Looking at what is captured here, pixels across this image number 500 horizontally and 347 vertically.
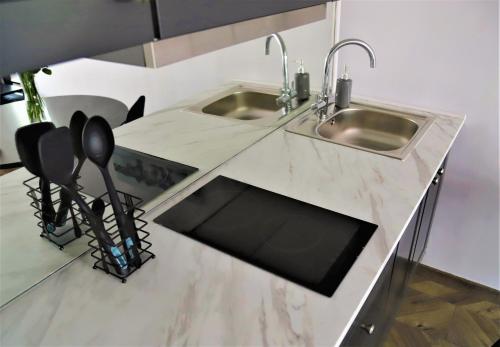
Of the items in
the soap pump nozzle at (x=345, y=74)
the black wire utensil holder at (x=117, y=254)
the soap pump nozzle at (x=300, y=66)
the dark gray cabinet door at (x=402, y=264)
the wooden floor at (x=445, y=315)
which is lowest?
the wooden floor at (x=445, y=315)

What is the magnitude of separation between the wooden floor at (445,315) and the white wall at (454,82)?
89 millimetres

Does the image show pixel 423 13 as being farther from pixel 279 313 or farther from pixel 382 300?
pixel 279 313

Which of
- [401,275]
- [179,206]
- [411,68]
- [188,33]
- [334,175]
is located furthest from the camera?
[411,68]

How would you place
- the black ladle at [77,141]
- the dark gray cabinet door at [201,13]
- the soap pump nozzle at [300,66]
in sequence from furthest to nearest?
1. the soap pump nozzle at [300,66]
2. the black ladle at [77,141]
3. the dark gray cabinet door at [201,13]

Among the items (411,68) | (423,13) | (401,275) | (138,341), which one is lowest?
(401,275)

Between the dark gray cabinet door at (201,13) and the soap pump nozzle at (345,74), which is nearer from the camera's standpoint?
the dark gray cabinet door at (201,13)

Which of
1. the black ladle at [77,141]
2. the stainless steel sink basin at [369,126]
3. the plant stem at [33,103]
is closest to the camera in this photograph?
the plant stem at [33,103]

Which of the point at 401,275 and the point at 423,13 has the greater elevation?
the point at 423,13

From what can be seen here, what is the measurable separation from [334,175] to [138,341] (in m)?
0.84

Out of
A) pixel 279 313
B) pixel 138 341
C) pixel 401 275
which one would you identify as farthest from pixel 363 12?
pixel 138 341

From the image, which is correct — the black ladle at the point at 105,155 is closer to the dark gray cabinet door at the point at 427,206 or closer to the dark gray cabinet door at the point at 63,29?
the dark gray cabinet door at the point at 63,29

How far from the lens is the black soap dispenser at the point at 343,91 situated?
1.82 meters

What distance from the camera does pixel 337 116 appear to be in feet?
6.11

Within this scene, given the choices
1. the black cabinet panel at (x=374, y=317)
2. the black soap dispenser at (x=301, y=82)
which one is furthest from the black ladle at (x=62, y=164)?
the black soap dispenser at (x=301, y=82)
